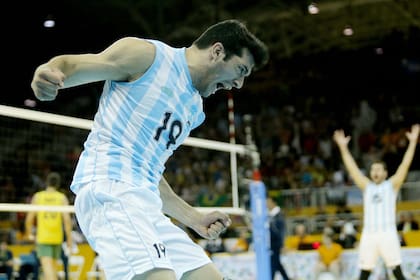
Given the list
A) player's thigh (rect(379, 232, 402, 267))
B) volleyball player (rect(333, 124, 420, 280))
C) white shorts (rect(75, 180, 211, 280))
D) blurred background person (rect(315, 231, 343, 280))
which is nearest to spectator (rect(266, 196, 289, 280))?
blurred background person (rect(315, 231, 343, 280))

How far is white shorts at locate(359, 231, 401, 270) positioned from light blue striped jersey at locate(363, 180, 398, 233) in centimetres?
7

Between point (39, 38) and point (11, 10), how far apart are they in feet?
5.84

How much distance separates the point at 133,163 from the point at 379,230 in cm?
600

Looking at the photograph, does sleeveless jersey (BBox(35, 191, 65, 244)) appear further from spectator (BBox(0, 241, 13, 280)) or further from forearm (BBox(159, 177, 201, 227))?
forearm (BBox(159, 177, 201, 227))

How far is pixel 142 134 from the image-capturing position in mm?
2695

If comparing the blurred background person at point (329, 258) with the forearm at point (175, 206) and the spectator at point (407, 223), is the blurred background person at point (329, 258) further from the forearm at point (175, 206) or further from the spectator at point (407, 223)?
the forearm at point (175, 206)

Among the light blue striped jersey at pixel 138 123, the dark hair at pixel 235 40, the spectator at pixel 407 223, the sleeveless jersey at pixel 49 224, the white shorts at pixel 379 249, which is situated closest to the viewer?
the light blue striped jersey at pixel 138 123

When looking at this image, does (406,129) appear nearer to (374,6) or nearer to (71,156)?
(374,6)

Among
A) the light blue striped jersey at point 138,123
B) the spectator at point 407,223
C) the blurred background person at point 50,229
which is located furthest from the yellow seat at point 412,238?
the light blue striped jersey at point 138,123

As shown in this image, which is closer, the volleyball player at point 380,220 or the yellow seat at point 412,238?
the volleyball player at point 380,220

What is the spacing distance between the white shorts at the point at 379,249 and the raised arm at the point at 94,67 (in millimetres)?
5985

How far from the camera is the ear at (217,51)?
2.80 meters

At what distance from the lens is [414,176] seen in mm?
15047

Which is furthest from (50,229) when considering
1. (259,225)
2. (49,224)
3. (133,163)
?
(133,163)
